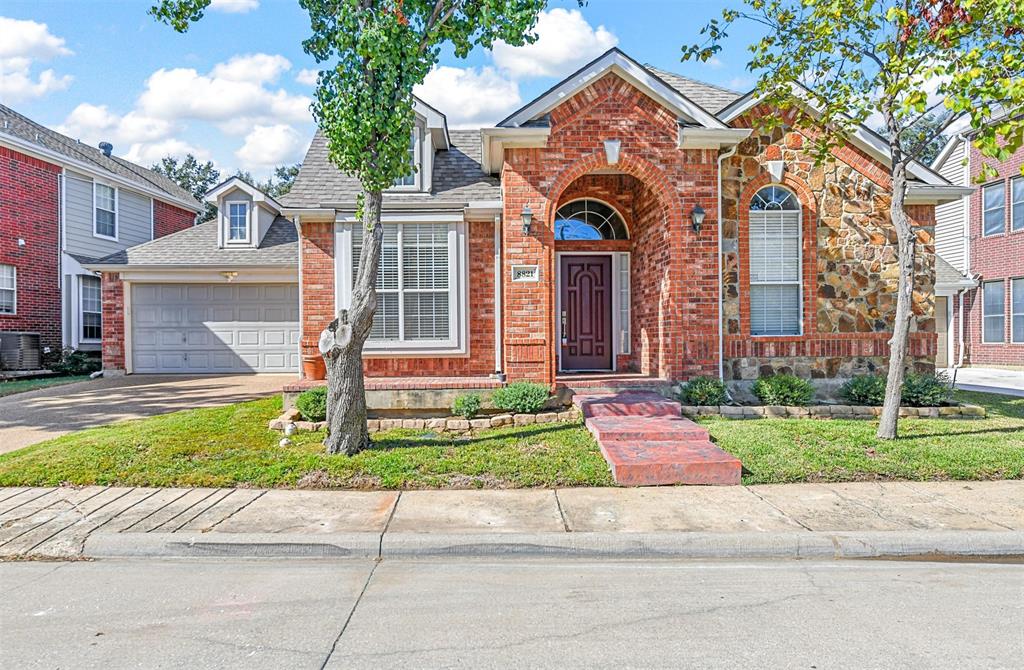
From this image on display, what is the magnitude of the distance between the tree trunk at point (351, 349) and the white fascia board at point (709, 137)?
198 inches

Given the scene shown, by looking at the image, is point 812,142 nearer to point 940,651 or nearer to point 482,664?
point 940,651

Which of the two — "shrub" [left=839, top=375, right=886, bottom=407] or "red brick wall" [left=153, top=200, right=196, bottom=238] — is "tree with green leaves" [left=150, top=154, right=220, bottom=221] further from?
"shrub" [left=839, top=375, right=886, bottom=407]

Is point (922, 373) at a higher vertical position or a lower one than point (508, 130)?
lower

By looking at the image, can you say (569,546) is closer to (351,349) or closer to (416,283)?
(351,349)

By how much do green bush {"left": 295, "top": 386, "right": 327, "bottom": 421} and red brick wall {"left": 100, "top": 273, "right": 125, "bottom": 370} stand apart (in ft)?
30.7

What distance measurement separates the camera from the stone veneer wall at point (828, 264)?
33.5ft

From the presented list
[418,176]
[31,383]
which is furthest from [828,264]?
[31,383]

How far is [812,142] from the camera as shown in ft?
33.5

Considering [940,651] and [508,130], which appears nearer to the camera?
[940,651]

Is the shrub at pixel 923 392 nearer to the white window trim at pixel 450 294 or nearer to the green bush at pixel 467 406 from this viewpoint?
the green bush at pixel 467 406

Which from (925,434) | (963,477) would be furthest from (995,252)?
(963,477)

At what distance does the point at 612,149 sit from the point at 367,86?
4.24 m

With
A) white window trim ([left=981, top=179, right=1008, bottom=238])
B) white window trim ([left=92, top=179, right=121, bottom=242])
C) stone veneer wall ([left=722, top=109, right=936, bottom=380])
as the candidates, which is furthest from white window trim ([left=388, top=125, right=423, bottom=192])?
white window trim ([left=981, top=179, right=1008, bottom=238])

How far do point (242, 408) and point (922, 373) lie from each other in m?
11.2
